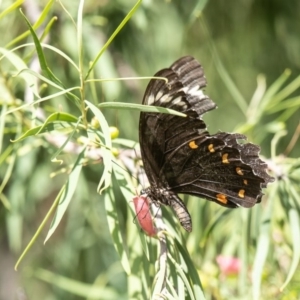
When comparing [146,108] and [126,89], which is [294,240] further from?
[126,89]

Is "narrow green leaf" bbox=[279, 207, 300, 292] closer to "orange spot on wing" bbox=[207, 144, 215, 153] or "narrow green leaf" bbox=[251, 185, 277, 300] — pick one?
"narrow green leaf" bbox=[251, 185, 277, 300]

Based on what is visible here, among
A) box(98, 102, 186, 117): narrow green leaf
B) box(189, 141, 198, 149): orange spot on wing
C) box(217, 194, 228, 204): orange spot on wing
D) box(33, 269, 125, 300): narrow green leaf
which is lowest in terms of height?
box(33, 269, 125, 300): narrow green leaf

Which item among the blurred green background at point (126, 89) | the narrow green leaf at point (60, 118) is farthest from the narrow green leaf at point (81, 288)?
the narrow green leaf at point (60, 118)

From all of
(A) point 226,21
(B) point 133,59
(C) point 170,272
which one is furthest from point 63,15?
(C) point 170,272

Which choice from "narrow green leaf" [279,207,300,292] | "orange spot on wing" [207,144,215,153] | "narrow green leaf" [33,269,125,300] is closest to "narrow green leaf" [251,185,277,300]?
"narrow green leaf" [279,207,300,292]

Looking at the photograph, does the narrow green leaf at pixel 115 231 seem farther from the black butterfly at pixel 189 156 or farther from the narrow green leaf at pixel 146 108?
the narrow green leaf at pixel 146 108

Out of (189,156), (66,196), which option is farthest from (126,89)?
(66,196)
